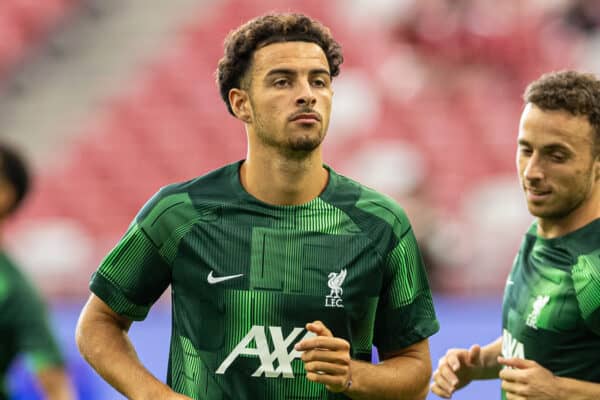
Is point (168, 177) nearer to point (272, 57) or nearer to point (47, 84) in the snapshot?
point (47, 84)

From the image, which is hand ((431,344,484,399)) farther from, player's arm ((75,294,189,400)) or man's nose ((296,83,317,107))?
man's nose ((296,83,317,107))

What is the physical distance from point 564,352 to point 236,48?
5.05ft

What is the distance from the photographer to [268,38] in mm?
3764

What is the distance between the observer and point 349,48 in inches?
467

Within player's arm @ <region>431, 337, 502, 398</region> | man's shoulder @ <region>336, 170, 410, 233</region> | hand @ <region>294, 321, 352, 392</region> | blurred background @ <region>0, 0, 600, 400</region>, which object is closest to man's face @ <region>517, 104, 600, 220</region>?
man's shoulder @ <region>336, 170, 410, 233</region>

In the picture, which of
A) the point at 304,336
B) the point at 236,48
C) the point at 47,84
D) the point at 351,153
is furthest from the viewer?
the point at 47,84

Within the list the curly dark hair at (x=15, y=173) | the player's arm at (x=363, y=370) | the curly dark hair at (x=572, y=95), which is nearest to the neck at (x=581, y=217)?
the curly dark hair at (x=572, y=95)

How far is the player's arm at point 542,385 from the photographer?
3.56 metres

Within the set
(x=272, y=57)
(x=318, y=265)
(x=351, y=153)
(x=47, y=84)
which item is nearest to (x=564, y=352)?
(x=318, y=265)

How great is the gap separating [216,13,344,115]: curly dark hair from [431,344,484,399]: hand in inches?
46.2

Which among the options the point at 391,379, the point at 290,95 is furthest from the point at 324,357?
the point at 290,95

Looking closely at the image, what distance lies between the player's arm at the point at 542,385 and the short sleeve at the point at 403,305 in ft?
1.00

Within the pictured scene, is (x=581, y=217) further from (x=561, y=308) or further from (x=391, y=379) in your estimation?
(x=391, y=379)

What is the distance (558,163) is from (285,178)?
939 mm
